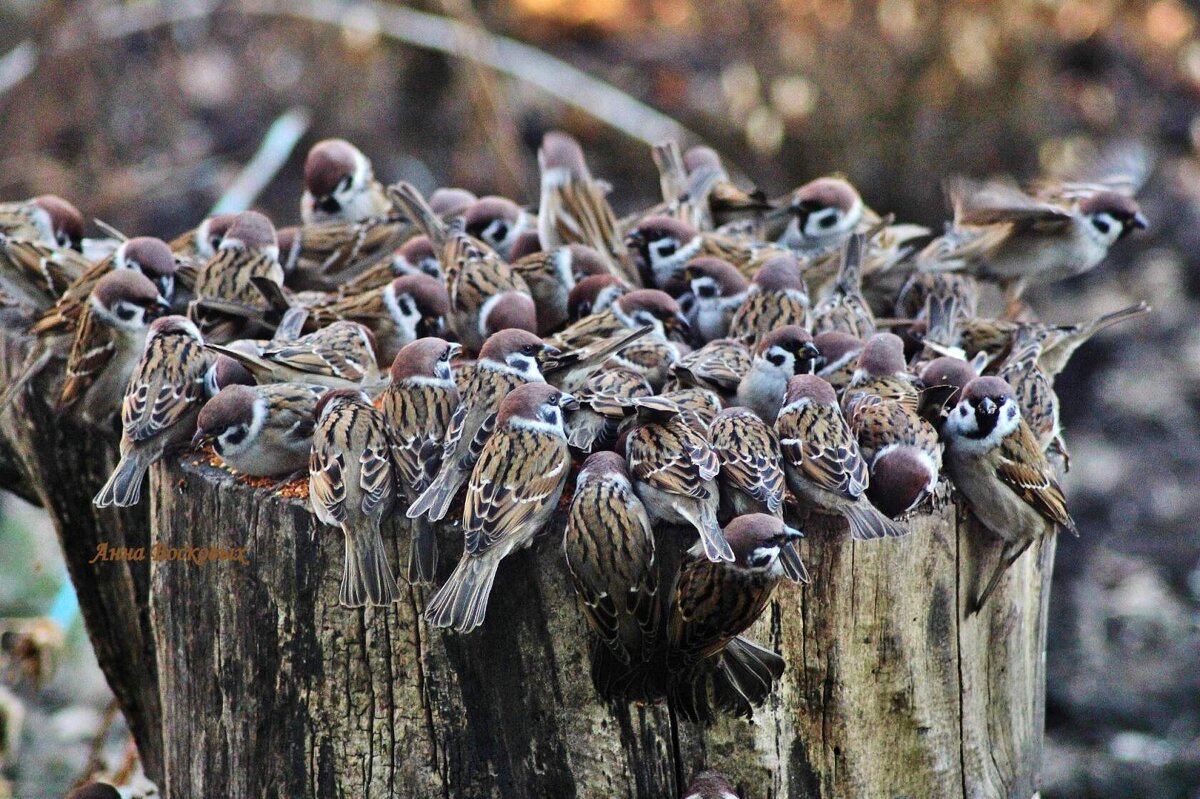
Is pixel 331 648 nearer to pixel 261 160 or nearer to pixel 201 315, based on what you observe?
pixel 201 315

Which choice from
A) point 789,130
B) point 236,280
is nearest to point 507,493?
point 236,280

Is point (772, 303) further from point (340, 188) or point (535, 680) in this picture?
point (340, 188)

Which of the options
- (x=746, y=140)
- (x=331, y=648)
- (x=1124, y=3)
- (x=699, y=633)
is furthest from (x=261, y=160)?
(x=1124, y=3)

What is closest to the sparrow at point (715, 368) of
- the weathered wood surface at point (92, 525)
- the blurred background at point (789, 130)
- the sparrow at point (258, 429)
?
the sparrow at point (258, 429)

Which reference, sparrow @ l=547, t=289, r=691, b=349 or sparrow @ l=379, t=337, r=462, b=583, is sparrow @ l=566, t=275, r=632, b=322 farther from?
sparrow @ l=379, t=337, r=462, b=583

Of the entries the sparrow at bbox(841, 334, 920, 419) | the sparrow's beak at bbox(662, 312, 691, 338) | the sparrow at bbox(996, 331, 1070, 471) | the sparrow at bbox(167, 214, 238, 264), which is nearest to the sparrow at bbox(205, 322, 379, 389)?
the sparrow at bbox(167, 214, 238, 264)

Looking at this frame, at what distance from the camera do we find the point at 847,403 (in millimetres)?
3582

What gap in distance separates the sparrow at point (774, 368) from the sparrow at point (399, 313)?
3.25ft

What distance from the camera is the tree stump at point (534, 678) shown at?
10.3 feet

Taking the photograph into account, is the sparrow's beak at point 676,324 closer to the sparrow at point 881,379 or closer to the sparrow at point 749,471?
the sparrow at point 881,379

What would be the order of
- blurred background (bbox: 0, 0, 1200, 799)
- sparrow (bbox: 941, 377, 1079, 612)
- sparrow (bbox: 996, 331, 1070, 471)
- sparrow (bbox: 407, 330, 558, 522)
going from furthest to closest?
blurred background (bbox: 0, 0, 1200, 799) → sparrow (bbox: 996, 331, 1070, 471) → sparrow (bbox: 941, 377, 1079, 612) → sparrow (bbox: 407, 330, 558, 522)

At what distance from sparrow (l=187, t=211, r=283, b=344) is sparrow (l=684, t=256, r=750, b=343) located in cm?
130

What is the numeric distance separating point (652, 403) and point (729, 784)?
0.90 meters

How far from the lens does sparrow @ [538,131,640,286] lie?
471 cm
